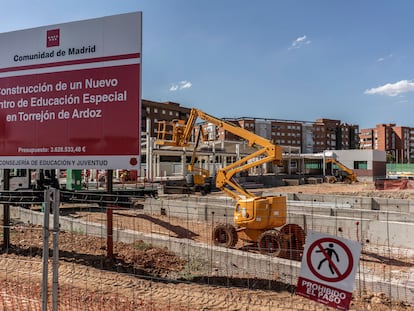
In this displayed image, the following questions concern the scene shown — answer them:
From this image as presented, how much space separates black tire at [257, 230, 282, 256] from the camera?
918 centimetres

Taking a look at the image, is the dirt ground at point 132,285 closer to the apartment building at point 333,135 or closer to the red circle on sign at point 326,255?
the red circle on sign at point 326,255

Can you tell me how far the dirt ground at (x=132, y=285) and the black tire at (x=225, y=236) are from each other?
6.69 feet

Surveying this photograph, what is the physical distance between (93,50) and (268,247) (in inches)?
259

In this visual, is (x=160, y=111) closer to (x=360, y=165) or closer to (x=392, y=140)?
(x=360, y=165)

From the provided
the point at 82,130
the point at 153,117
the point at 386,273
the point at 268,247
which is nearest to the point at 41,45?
the point at 82,130

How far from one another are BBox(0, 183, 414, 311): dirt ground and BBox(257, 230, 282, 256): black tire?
2.26 meters

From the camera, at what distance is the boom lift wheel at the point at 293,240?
9.31 m

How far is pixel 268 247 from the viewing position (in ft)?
30.7

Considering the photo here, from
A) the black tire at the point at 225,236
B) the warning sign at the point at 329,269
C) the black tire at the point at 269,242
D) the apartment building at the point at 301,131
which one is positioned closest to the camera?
the warning sign at the point at 329,269

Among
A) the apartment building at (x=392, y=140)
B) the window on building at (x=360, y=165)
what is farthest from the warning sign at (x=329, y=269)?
the apartment building at (x=392, y=140)

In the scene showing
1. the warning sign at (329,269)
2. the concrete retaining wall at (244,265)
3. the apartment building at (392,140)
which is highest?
the apartment building at (392,140)

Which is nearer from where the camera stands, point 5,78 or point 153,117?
point 5,78

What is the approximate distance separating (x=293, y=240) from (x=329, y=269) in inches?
279

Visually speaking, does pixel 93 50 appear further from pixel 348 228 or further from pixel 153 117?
pixel 153 117
